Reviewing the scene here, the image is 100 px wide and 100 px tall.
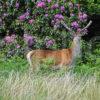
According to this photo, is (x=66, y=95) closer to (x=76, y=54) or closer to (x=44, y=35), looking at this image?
(x=76, y=54)

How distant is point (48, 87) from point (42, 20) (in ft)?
17.8

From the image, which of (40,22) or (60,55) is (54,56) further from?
(40,22)

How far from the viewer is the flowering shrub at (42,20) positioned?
611 inches

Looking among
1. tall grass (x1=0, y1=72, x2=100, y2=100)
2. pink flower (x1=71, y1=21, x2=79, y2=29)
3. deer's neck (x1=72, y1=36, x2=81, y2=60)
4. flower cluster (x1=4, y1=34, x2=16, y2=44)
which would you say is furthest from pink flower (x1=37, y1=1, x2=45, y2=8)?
tall grass (x1=0, y1=72, x2=100, y2=100)

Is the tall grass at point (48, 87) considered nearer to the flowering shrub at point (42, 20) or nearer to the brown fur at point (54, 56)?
the brown fur at point (54, 56)

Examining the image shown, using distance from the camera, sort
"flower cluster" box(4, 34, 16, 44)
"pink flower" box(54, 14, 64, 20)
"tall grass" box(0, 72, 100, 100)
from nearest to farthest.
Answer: "tall grass" box(0, 72, 100, 100) < "pink flower" box(54, 14, 64, 20) < "flower cluster" box(4, 34, 16, 44)

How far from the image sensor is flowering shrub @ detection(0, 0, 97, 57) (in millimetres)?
15523

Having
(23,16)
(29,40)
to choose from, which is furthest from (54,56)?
(23,16)

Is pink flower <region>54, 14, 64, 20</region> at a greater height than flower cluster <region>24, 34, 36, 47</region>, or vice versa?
pink flower <region>54, 14, 64, 20</region>

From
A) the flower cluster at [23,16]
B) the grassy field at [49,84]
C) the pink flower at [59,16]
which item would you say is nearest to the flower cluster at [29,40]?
the flower cluster at [23,16]

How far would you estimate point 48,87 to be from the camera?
412 inches

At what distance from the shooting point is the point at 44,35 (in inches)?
624

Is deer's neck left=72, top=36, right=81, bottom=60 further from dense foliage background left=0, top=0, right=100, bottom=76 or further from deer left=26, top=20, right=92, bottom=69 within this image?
dense foliage background left=0, top=0, right=100, bottom=76

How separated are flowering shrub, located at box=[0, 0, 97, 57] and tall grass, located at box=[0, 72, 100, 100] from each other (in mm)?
4135
